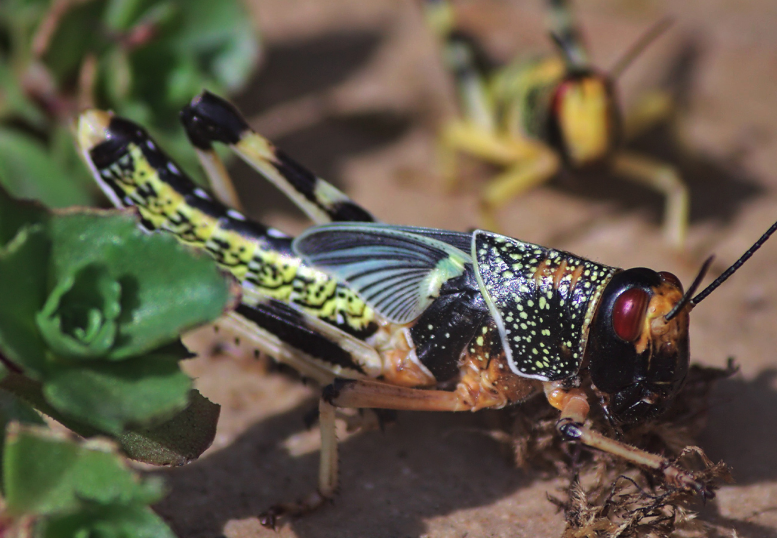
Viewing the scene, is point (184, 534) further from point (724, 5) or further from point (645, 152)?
point (724, 5)

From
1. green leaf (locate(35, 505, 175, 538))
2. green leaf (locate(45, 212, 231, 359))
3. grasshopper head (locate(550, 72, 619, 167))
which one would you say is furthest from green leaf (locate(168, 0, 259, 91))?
green leaf (locate(35, 505, 175, 538))

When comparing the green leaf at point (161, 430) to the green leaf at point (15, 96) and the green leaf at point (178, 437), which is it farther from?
the green leaf at point (15, 96)

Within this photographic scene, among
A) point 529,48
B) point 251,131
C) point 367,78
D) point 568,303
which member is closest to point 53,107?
point 251,131

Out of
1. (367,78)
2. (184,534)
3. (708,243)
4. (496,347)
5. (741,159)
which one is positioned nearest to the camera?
(184,534)

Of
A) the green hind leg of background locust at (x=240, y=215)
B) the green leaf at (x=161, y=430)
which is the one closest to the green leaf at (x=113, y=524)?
the green leaf at (x=161, y=430)

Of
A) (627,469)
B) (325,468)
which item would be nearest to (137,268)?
(325,468)
